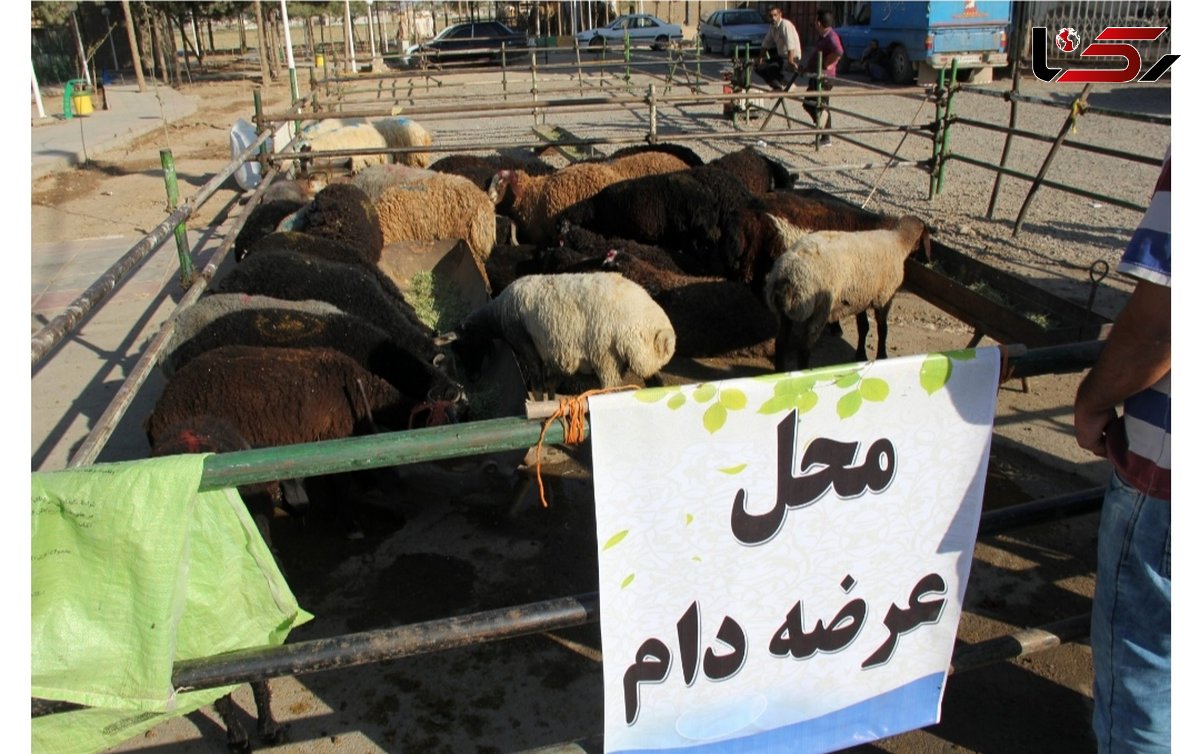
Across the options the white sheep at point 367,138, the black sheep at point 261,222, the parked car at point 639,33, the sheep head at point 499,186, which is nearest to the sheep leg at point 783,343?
the sheep head at point 499,186

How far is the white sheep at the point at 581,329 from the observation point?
535 centimetres

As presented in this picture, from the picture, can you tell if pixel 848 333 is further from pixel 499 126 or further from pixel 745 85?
pixel 499 126

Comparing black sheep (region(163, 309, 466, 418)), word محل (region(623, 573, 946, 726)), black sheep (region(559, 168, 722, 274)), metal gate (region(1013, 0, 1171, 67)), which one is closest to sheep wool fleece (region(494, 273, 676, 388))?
black sheep (region(163, 309, 466, 418))

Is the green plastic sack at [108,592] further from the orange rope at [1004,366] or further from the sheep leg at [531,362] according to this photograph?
the sheep leg at [531,362]

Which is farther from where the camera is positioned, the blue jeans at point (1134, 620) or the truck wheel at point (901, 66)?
the truck wheel at point (901, 66)

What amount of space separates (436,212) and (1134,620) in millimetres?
7290

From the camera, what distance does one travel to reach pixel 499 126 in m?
19.8

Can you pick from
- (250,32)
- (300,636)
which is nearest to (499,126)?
(300,636)

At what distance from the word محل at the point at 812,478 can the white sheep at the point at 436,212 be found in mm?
6499

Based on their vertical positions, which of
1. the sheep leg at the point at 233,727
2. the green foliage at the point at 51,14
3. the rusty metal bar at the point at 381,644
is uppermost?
the green foliage at the point at 51,14

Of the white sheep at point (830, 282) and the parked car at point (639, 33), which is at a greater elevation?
the parked car at point (639, 33)

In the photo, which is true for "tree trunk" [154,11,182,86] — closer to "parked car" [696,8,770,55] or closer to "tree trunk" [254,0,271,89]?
"tree trunk" [254,0,271,89]

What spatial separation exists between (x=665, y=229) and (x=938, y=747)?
6.03 metres

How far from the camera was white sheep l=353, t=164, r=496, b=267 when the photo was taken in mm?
8180
